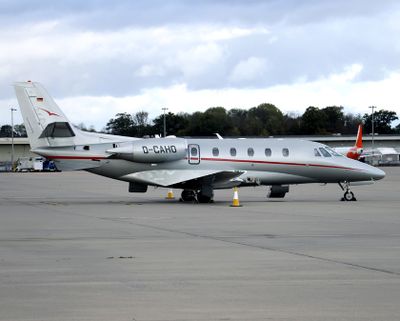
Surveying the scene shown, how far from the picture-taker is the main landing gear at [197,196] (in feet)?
111

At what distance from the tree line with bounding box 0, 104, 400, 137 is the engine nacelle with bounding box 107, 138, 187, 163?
3151 inches

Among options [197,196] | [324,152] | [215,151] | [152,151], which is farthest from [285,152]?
[152,151]

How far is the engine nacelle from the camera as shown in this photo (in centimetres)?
3291

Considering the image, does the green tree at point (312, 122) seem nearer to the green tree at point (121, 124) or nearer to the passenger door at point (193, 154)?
the green tree at point (121, 124)

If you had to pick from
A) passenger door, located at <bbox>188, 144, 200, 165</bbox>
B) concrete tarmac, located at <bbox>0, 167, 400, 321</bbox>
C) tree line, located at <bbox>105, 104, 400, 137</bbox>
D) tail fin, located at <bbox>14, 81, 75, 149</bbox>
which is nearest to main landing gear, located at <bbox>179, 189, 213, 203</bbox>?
passenger door, located at <bbox>188, 144, 200, 165</bbox>

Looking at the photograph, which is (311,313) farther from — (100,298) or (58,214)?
(58,214)

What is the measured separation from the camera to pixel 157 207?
1244 inches

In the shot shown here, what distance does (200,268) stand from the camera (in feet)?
44.6

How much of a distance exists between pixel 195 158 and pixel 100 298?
2342 centimetres

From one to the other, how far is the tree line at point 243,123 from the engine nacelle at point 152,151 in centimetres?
8003

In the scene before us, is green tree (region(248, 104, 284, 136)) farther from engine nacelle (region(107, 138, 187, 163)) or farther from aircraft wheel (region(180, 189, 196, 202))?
engine nacelle (region(107, 138, 187, 163))

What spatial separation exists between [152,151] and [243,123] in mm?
93800

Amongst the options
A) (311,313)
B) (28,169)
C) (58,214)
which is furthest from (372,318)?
(28,169)

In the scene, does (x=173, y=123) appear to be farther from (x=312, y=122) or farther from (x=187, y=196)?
(x=187, y=196)
